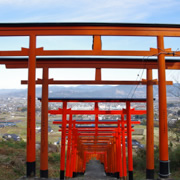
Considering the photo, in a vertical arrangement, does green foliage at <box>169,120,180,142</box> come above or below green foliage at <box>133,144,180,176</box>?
above

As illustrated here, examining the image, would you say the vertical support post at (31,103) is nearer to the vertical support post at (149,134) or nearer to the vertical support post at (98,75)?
the vertical support post at (98,75)

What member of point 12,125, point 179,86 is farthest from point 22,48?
point 12,125

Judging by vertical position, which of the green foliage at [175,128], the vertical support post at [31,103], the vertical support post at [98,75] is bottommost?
the green foliage at [175,128]

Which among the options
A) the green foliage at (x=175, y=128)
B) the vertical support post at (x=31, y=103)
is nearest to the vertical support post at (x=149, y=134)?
the vertical support post at (x=31, y=103)

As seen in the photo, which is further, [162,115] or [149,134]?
[149,134]

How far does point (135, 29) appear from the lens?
6883 mm

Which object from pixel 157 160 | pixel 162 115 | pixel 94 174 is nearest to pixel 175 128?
pixel 157 160

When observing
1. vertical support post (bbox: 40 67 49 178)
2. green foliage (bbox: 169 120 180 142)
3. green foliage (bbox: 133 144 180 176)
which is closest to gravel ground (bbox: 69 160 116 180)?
green foliage (bbox: 133 144 180 176)

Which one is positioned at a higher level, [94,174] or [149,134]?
[149,134]

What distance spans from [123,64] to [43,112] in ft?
11.0

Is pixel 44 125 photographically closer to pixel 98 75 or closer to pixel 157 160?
pixel 98 75

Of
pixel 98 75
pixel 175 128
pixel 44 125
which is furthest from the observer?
pixel 175 128

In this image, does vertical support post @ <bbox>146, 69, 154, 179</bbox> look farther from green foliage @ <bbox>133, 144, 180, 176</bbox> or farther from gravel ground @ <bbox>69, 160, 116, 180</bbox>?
green foliage @ <bbox>133, 144, 180, 176</bbox>

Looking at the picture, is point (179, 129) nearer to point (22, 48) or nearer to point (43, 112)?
point (43, 112)
